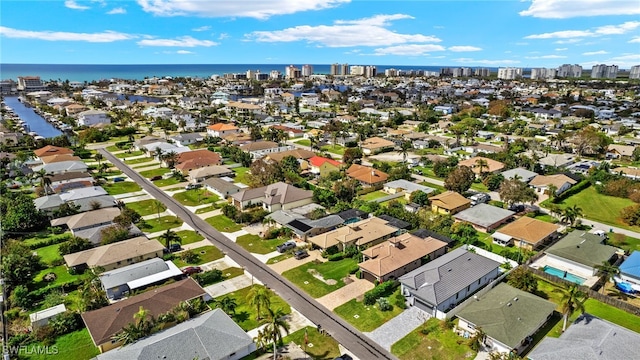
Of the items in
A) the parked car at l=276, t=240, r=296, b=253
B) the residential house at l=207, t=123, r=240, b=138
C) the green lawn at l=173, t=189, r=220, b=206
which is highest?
the residential house at l=207, t=123, r=240, b=138

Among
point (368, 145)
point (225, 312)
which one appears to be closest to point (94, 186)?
point (225, 312)

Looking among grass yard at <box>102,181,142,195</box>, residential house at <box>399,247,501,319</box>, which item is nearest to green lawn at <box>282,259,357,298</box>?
residential house at <box>399,247,501,319</box>

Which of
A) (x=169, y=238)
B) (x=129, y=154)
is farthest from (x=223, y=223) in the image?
(x=129, y=154)

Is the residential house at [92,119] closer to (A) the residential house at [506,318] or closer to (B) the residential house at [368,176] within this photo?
(B) the residential house at [368,176]

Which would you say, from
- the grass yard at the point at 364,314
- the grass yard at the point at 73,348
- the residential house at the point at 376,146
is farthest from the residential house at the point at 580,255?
the residential house at the point at 376,146

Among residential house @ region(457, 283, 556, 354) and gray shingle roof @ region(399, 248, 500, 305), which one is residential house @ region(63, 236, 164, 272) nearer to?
gray shingle roof @ region(399, 248, 500, 305)

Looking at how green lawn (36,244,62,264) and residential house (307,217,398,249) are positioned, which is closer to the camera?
green lawn (36,244,62,264)

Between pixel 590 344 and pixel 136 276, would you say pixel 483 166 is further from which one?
pixel 136 276

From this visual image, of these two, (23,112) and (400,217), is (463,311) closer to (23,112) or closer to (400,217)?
(400,217)
